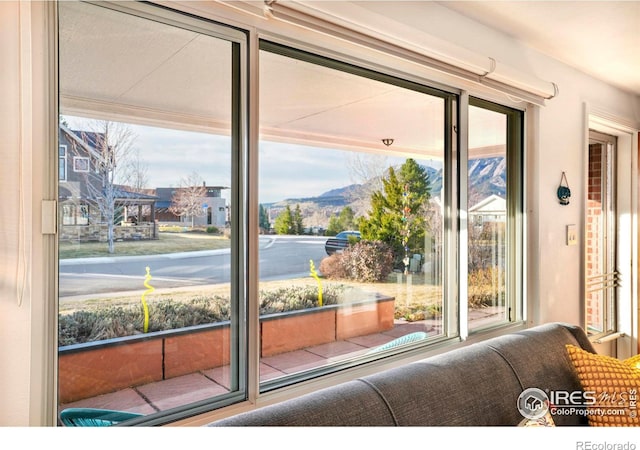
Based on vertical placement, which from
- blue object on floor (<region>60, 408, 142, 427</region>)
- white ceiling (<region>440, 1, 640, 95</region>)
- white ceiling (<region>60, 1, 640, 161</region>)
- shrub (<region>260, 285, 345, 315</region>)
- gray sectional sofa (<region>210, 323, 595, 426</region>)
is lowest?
blue object on floor (<region>60, 408, 142, 427</region>)

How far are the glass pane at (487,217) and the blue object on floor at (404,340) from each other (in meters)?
0.38

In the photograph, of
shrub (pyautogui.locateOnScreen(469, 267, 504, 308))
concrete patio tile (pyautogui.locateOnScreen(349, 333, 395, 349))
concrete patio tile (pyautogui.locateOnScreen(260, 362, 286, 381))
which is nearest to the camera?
concrete patio tile (pyautogui.locateOnScreen(260, 362, 286, 381))

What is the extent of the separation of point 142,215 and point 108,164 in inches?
7.6

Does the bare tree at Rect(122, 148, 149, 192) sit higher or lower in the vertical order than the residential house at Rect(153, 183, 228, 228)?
higher

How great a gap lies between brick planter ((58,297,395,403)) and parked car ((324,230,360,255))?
26 centimetres

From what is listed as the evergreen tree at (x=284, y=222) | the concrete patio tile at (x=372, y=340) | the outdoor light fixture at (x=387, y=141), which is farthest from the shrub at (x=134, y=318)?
the outdoor light fixture at (x=387, y=141)

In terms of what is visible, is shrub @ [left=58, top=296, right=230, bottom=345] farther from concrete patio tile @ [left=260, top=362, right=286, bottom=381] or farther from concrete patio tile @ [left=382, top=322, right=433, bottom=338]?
concrete patio tile @ [left=382, top=322, right=433, bottom=338]

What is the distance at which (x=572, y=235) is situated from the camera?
3.34m

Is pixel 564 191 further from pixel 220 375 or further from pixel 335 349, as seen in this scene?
pixel 220 375

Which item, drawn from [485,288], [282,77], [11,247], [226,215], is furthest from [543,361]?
[11,247]

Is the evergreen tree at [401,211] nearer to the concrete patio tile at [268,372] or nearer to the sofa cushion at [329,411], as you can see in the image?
the concrete patio tile at [268,372]

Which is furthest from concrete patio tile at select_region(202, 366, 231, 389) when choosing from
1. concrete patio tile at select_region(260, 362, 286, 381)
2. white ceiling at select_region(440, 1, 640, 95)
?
white ceiling at select_region(440, 1, 640, 95)

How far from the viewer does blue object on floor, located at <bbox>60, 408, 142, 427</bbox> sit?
4.51 feet

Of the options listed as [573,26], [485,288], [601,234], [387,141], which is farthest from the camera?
[601,234]
